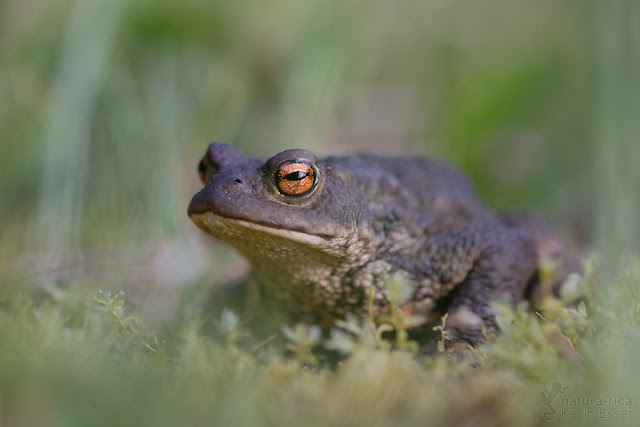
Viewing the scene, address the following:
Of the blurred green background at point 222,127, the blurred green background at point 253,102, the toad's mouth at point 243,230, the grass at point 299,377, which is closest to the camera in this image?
the grass at point 299,377

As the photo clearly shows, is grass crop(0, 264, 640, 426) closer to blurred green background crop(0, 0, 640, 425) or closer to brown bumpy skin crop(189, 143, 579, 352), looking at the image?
blurred green background crop(0, 0, 640, 425)

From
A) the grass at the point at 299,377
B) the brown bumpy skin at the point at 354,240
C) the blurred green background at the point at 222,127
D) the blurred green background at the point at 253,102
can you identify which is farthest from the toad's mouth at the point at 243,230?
the blurred green background at the point at 253,102

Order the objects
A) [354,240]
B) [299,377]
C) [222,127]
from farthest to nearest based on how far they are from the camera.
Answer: [222,127] → [354,240] → [299,377]

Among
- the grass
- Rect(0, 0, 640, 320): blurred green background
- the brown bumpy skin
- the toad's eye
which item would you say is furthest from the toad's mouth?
Rect(0, 0, 640, 320): blurred green background

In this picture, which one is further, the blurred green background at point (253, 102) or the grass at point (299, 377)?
the blurred green background at point (253, 102)

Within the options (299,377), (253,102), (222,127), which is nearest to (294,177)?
(299,377)

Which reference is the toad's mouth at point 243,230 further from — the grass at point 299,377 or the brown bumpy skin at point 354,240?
the grass at point 299,377

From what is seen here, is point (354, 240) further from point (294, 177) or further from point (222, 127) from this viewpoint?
point (222, 127)
